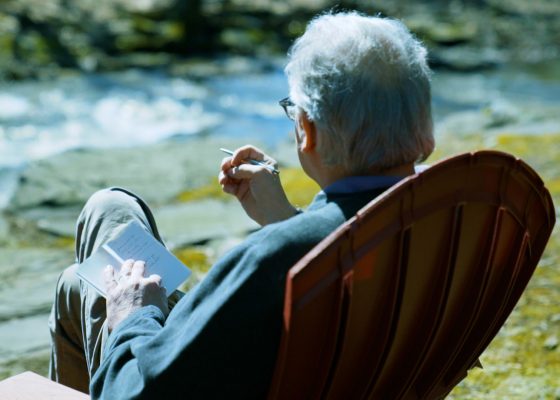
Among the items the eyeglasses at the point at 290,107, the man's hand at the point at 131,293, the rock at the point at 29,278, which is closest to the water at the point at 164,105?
the rock at the point at 29,278

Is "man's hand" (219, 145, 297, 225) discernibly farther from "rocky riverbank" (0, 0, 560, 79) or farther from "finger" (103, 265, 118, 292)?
"rocky riverbank" (0, 0, 560, 79)

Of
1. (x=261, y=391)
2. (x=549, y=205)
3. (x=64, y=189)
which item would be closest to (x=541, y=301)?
(x=549, y=205)

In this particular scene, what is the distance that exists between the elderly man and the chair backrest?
0.09 meters

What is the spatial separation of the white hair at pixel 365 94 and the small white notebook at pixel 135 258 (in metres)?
0.46

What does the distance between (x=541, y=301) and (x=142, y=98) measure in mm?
5513

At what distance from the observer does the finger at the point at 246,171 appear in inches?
94.3

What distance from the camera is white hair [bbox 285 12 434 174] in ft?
6.05

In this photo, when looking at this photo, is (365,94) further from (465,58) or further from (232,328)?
(465,58)

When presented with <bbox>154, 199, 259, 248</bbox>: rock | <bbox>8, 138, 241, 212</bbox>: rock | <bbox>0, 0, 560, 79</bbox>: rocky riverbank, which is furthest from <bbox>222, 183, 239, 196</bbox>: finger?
<bbox>0, 0, 560, 79</bbox>: rocky riverbank

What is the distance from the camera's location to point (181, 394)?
1803 mm

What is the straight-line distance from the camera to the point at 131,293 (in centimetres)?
208

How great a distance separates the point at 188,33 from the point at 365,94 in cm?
872

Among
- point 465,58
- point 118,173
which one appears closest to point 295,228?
point 118,173

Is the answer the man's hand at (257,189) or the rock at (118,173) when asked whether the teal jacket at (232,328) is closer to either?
the man's hand at (257,189)
